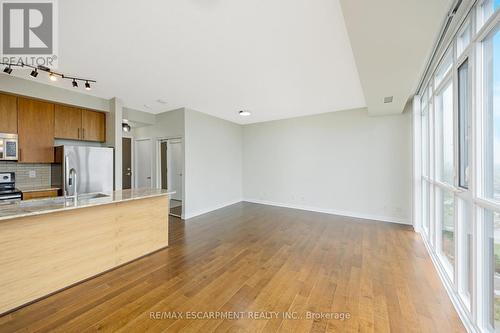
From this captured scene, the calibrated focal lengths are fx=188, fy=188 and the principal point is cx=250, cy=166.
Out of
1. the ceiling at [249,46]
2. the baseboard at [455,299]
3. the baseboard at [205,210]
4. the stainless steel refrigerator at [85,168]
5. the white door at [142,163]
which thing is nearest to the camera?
the baseboard at [455,299]

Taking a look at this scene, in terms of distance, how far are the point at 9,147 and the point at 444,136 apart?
6.56 metres

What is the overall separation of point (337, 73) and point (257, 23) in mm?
1603

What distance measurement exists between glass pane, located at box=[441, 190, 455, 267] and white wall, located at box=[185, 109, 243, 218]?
4651 millimetres

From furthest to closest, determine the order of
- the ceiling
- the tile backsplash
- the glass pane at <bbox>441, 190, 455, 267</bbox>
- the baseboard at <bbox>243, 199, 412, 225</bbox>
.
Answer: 1. the baseboard at <bbox>243, 199, 412, 225</bbox>
2. the tile backsplash
3. the glass pane at <bbox>441, 190, 455, 267</bbox>
4. the ceiling

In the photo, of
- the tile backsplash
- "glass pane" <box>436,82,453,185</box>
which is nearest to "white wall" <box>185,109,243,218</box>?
the tile backsplash

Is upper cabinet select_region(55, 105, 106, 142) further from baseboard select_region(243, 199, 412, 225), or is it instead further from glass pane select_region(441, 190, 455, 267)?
glass pane select_region(441, 190, 455, 267)

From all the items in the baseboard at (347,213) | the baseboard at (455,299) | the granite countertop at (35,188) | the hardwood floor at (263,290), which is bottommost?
the hardwood floor at (263,290)

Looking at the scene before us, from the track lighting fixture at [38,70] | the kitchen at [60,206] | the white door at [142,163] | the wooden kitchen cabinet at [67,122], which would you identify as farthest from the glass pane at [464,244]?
the white door at [142,163]

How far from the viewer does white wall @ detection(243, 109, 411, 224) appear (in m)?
4.29

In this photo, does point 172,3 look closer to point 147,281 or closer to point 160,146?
point 147,281

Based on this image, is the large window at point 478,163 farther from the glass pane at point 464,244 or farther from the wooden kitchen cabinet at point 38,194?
the wooden kitchen cabinet at point 38,194

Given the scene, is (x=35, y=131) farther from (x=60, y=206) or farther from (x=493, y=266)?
(x=493, y=266)

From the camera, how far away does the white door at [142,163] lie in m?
5.99

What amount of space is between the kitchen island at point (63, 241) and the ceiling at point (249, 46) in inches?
74.8
